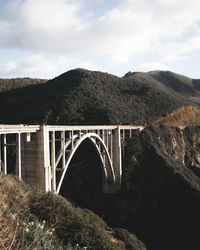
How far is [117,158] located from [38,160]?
686 inches

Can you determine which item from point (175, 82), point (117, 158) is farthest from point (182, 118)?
point (175, 82)

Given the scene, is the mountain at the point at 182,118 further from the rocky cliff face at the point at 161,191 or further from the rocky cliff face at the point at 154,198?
the rocky cliff face at the point at 154,198

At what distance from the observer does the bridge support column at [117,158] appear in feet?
98.7

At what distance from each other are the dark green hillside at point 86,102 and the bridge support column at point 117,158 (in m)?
18.5

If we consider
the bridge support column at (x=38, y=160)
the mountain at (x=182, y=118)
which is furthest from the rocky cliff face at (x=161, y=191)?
Answer: the bridge support column at (x=38, y=160)

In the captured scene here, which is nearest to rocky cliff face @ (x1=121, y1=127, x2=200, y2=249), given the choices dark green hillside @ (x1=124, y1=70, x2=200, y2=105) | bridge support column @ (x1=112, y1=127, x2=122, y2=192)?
bridge support column @ (x1=112, y1=127, x2=122, y2=192)

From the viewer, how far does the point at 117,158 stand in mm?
30469

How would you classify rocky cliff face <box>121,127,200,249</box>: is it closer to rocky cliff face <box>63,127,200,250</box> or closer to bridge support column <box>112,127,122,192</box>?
rocky cliff face <box>63,127,200,250</box>

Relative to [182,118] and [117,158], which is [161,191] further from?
[182,118]

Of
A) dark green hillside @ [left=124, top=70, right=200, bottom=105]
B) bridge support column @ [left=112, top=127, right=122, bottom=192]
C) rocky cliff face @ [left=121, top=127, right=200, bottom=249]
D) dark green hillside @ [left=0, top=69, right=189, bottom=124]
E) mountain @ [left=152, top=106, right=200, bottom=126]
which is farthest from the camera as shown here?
dark green hillside @ [left=124, top=70, right=200, bottom=105]

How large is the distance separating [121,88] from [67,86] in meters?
15.8

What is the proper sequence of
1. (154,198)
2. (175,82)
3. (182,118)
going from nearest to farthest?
(154,198) → (182,118) → (175,82)

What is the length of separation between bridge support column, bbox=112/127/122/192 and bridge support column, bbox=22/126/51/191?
1643 centimetres

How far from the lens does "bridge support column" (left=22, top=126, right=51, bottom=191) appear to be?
14117 mm
